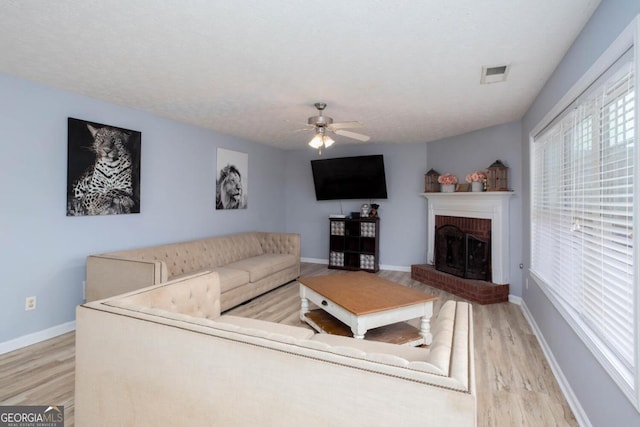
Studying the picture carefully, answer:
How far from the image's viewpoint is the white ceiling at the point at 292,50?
183 centimetres

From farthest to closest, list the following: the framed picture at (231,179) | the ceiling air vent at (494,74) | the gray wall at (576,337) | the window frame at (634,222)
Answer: the framed picture at (231,179) < the ceiling air vent at (494,74) < the gray wall at (576,337) < the window frame at (634,222)

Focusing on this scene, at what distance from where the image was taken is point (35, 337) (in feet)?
9.82

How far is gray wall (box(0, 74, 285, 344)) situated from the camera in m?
2.82

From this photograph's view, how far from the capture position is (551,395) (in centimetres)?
226

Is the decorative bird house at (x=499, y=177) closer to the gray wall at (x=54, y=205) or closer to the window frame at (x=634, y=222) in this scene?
the window frame at (x=634, y=222)

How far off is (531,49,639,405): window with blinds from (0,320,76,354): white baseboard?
4.23m

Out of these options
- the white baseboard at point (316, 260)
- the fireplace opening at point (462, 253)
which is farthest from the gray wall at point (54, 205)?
the fireplace opening at point (462, 253)

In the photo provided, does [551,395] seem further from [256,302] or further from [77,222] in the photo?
[77,222]

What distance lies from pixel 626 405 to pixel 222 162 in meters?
4.94

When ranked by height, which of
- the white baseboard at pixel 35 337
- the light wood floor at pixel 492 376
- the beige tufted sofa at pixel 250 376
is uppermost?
the beige tufted sofa at pixel 250 376

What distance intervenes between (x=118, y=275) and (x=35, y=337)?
3.04 ft

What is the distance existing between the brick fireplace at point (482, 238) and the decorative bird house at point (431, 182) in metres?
0.27

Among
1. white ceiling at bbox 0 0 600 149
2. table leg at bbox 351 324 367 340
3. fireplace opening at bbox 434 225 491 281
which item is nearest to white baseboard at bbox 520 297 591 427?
fireplace opening at bbox 434 225 491 281

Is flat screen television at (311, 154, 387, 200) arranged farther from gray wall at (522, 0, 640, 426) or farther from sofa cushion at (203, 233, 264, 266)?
gray wall at (522, 0, 640, 426)
